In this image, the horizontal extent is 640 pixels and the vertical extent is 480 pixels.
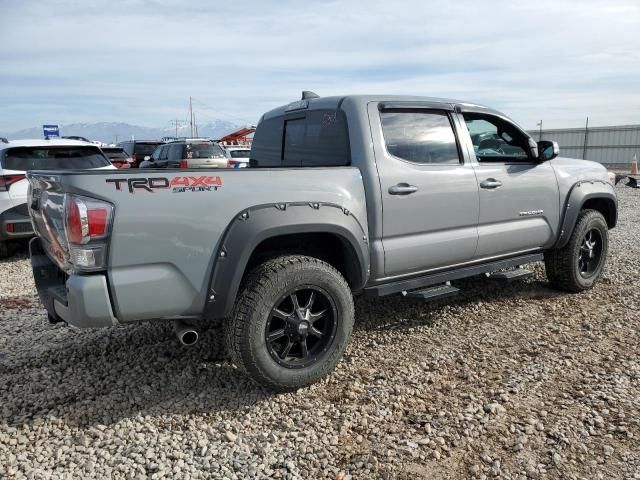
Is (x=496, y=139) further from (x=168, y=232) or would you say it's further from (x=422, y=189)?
(x=168, y=232)

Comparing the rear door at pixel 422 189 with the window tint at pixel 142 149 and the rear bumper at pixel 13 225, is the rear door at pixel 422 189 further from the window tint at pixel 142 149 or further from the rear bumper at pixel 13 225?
the window tint at pixel 142 149

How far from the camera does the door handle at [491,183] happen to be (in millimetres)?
4266

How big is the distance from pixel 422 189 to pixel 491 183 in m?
0.83

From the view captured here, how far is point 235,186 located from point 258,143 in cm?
203

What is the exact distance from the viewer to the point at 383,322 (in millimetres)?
4598

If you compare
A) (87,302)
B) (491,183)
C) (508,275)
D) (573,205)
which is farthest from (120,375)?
(573,205)

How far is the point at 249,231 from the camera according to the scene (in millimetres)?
3053

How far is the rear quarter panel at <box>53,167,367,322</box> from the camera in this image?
2.73 meters

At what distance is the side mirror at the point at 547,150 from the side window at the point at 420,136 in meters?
1.04

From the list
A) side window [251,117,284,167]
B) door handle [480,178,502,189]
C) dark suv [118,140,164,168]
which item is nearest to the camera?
door handle [480,178,502,189]

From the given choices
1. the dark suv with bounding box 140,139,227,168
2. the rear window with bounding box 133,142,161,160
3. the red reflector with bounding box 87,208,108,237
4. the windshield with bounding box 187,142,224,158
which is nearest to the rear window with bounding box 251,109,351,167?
the red reflector with bounding box 87,208,108,237

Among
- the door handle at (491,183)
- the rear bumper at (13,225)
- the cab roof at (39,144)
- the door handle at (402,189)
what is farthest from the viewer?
the cab roof at (39,144)

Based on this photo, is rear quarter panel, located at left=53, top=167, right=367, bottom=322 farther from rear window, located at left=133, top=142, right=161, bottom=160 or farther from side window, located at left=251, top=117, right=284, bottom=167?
rear window, located at left=133, top=142, right=161, bottom=160

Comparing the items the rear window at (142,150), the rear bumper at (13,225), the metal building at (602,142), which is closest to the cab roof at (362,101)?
the rear bumper at (13,225)
